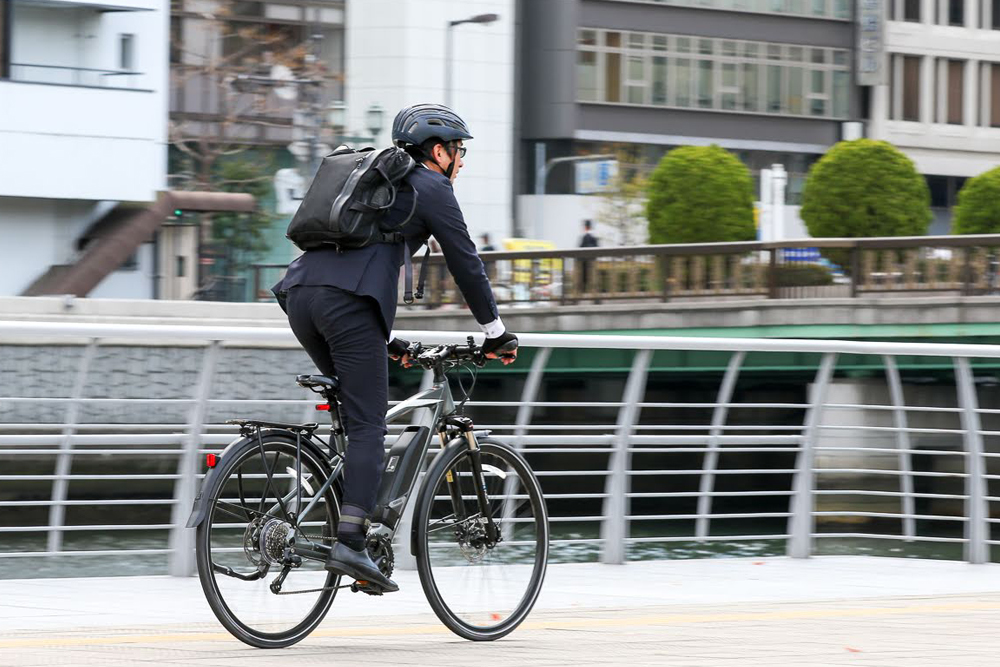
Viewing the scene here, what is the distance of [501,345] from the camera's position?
6.93m

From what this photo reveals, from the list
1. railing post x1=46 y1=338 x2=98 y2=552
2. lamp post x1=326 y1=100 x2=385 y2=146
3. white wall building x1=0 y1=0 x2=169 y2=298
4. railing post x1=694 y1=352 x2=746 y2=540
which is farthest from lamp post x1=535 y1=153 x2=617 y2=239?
railing post x1=46 y1=338 x2=98 y2=552

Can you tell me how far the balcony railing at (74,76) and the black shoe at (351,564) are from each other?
111 feet

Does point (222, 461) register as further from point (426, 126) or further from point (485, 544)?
point (426, 126)

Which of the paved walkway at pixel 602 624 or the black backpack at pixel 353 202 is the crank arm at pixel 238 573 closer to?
the paved walkway at pixel 602 624

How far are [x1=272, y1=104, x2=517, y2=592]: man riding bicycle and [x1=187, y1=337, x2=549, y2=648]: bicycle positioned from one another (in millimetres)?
89

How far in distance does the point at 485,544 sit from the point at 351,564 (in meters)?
0.71

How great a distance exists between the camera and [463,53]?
186 ft

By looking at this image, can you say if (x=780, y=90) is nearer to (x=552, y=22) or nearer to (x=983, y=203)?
(x=552, y=22)

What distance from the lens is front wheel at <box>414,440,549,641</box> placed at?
278 inches

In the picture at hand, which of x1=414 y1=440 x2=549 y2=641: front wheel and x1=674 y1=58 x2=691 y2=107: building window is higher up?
x1=674 y1=58 x2=691 y2=107: building window

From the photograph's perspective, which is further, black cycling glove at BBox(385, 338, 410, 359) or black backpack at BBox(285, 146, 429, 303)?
→ black cycling glove at BBox(385, 338, 410, 359)

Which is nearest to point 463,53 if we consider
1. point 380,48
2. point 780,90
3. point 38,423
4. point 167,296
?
point 380,48

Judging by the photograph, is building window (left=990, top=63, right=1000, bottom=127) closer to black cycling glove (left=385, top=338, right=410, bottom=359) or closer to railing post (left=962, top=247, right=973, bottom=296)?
railing post (left=962, top=247, right=973, bottom=296)

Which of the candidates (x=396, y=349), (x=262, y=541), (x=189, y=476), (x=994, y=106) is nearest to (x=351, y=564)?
(x=262, y=541)
